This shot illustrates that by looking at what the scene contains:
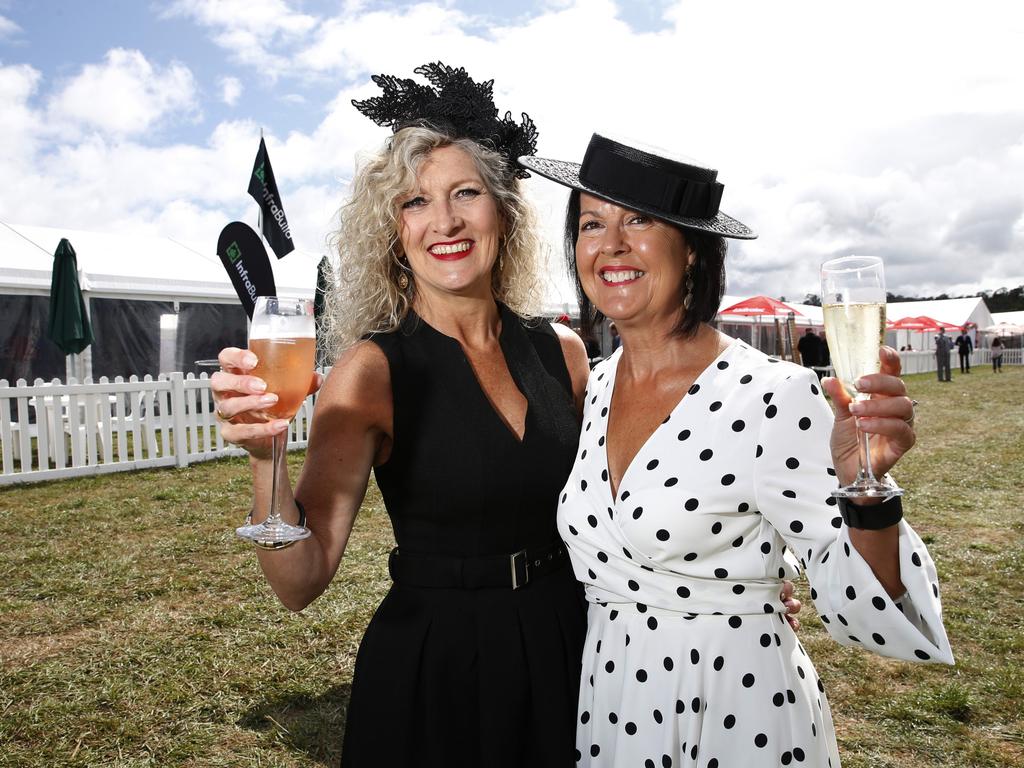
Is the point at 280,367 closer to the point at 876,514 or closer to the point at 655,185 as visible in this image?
the point at 655,185

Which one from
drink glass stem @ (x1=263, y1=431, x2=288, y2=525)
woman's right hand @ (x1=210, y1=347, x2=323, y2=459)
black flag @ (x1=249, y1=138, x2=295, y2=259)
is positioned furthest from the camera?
black flag @ (x1=249, y1=138, x2=295, y2=259)

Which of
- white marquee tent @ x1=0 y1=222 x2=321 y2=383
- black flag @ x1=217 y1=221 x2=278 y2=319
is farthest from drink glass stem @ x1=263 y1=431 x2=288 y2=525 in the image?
white marquee tent @ x1=0 y1=222 x2=321 y2=383

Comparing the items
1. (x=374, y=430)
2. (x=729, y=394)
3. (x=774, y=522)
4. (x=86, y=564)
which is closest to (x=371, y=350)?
(x=374, y=430)

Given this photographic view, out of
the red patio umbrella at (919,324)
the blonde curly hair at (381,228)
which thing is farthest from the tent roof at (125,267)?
the red patio umbrella at (919,324)

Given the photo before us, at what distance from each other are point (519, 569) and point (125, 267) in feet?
48.8

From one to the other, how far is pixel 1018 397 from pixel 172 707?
23146mm

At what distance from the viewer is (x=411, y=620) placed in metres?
2.02

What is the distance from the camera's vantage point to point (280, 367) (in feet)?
4.96

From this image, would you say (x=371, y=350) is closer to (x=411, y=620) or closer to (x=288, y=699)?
(x=411, y=620)

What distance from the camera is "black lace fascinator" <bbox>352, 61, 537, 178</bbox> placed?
7.69ft

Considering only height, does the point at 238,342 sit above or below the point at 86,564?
above

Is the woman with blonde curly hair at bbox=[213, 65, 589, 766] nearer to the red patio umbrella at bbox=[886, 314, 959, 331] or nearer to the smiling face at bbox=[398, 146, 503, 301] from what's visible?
the smiling face at bbox=[398, 146, 503, 301]

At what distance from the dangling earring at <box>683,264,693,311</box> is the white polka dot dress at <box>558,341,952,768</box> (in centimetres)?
31

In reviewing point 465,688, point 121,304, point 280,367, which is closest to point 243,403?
point 280,367
